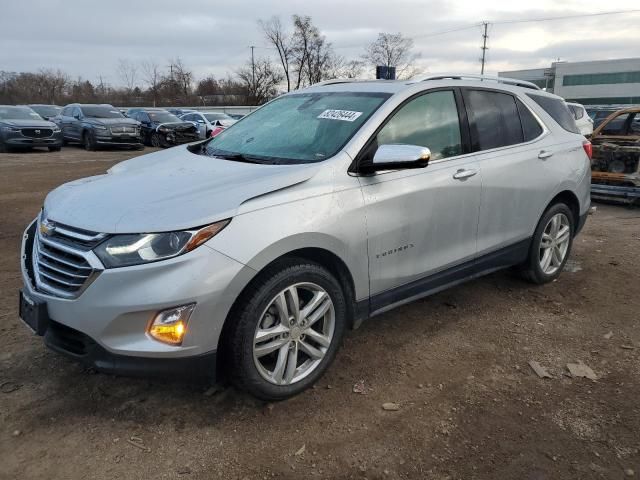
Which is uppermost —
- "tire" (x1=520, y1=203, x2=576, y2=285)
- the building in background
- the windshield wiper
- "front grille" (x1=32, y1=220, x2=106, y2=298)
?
the building in background

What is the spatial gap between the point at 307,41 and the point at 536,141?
58.8 meters

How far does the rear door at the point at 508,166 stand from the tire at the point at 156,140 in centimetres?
1770

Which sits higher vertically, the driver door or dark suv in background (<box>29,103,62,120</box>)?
dark suv in background (<box>29,103,62,120</box>)

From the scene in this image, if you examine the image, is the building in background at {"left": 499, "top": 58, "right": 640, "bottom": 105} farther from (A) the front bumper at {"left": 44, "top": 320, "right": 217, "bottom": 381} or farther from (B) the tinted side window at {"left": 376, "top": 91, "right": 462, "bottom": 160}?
(A) the front bumper at {"left": 44, "top": 320, "right": 217, "bottom": 381}

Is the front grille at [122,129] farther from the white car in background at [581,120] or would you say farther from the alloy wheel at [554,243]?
the alloy wheel at [554,243]

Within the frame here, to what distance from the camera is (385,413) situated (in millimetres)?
2891

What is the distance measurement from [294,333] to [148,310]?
0.83 metres

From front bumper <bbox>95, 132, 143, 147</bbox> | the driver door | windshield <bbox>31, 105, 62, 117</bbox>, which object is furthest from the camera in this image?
windshield <bbox>31, 105, 62, 117</bbox>

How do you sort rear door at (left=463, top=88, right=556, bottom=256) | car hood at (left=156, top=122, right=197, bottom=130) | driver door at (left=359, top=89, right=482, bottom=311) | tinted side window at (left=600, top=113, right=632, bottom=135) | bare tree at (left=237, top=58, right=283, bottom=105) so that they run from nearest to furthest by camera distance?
driver door at (left=359, top=89, right=482, bottom=311) < rear door at (left=463, top=88, right=556, bottom=256) < tinted side window at (left=600, top=113, right=632, bottom=135) < car hood at (left=156, top=122, right=197, bottom=130) < bare tree at (left=237, top=58, right=283, bottom=105)

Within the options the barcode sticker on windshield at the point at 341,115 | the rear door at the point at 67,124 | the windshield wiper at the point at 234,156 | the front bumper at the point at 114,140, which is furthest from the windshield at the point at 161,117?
the barcode sticker on windshield at the point at 341,115

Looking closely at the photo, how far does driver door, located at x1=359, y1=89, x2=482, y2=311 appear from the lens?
319cm

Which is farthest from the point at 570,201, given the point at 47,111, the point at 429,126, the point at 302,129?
the point at 47,111

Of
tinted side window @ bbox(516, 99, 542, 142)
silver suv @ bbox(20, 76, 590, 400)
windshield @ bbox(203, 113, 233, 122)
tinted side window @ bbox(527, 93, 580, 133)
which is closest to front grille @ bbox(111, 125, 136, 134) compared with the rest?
windshield @ bbox(203, 113, 233, 122)

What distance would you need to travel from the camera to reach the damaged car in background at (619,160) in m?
8.70
